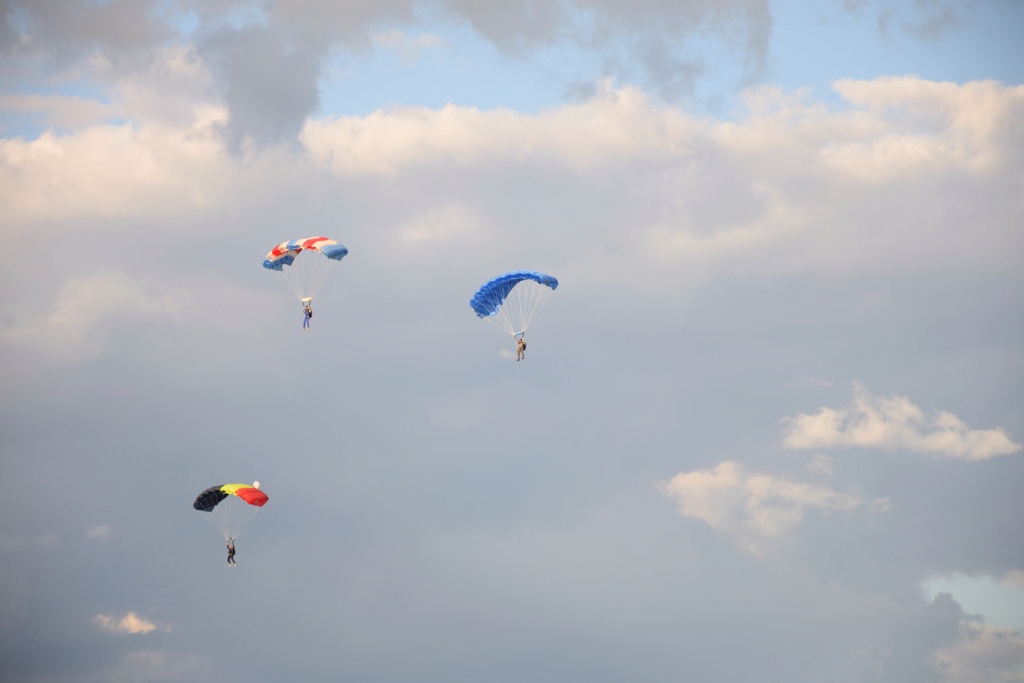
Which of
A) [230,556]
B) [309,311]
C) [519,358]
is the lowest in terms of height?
[230,556]

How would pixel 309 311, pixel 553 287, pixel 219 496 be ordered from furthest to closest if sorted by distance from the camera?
pixel 309 311
pixel 219 496
pixel 553 287

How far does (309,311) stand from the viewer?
85.4m

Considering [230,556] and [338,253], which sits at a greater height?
[338,253]

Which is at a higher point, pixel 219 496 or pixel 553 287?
pixel 553 287

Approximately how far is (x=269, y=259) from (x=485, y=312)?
19.4m

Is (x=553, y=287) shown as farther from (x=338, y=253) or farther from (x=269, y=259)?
(x=269, y=259)

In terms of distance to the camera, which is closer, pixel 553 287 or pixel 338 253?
pixel 553 287

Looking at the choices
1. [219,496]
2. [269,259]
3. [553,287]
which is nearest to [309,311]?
[269,259]

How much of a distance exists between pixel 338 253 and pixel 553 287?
16749 millimetres

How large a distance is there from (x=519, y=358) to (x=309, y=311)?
19.0 meters

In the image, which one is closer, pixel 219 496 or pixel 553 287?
pixel 553 287

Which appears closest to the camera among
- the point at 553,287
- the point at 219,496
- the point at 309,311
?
the point at 553,287

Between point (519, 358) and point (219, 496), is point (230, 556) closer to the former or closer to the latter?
point (219, 496)

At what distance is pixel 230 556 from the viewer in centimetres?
8125
